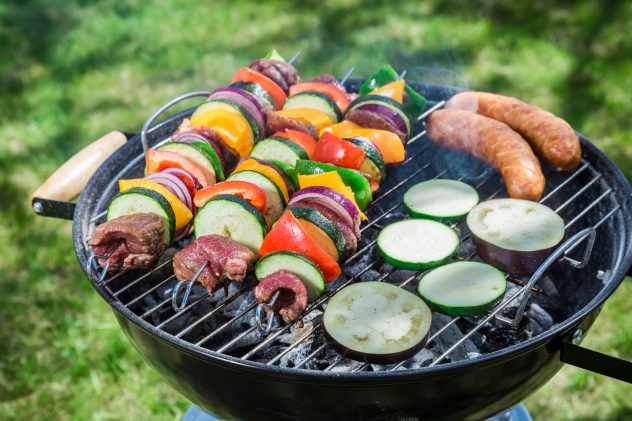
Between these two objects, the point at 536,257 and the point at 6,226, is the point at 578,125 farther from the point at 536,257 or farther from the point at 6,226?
the point at 6,226

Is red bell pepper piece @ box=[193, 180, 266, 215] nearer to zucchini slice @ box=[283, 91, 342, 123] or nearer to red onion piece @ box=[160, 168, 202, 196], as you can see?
red onion piece @ box=[160, 168, 202, 196]

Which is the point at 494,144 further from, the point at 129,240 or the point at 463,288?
the point at 129,240

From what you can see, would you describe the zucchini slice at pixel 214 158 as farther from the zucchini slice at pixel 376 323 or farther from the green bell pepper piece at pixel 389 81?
the green bell pepper piece at pixel 389 81

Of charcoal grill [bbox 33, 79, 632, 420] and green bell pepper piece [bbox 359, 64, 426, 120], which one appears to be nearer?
charcoal grill [bbox 33, 79, 632, 420]

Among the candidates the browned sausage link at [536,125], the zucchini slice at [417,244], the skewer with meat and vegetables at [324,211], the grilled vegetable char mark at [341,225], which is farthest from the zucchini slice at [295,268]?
the browned sausage link at [536,125]

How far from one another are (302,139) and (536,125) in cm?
126

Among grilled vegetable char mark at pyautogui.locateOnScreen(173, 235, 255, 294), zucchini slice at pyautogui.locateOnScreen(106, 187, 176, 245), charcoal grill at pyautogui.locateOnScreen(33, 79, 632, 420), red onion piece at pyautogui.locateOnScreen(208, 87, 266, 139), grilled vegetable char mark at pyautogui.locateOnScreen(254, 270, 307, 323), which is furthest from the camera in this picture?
red onion piece at pyautogui.locateOnScreen(208, 87, 266, 139)

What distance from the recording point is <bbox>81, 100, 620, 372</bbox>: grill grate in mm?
2756

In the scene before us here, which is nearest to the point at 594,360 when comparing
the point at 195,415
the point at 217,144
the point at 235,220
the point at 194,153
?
the point at 235,220

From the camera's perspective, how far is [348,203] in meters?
2.93

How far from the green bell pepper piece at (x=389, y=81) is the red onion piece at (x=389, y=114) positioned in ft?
1.22

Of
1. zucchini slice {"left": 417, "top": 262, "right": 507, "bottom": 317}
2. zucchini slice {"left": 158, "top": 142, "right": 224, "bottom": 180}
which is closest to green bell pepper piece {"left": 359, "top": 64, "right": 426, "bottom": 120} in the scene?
zucchini slice {"left": 158, "top": 142, "right": 224, "bottom": 180}

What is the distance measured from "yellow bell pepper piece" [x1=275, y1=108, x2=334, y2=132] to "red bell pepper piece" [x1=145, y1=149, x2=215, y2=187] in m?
0.65

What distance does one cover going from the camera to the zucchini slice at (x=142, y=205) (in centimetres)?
287
